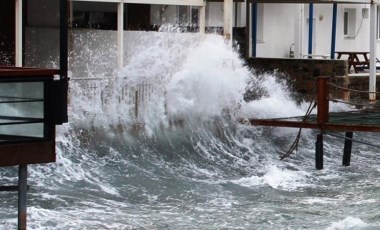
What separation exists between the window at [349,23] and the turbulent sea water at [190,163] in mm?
6497

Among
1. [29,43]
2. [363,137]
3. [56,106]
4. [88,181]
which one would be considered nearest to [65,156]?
[88,181]

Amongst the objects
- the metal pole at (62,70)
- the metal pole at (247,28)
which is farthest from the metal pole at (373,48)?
the metal pole at (62,70)

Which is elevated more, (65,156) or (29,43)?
(29,43)

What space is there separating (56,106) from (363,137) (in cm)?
1623

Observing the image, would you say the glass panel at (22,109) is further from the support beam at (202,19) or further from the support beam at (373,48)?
the support beam at (373,48)

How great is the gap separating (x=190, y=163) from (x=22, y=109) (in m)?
9.86

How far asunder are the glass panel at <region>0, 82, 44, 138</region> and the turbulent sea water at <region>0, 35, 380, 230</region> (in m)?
2.76

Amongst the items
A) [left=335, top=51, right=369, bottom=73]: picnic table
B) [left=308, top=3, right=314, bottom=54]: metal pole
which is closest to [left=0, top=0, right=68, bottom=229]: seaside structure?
[left=308, top=3, right=314, bottom=54]: metal pole

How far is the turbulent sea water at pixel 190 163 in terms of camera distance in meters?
16.1

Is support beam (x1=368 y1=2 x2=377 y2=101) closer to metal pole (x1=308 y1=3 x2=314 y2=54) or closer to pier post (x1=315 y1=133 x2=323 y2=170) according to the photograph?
metal pole (x1=308 y1=3 x2=314 y2=54)

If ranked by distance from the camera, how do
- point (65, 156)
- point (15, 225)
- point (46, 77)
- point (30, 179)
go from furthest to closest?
1. point (65, 156)
2. point (30, 179)
3. point (15, 225)
4. point (46, 77)

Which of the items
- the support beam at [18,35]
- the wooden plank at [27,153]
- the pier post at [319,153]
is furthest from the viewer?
the pier post at [319,153]

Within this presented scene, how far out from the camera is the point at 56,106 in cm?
1217

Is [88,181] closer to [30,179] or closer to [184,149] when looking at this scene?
[30,179]
